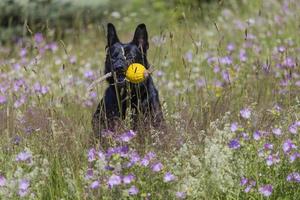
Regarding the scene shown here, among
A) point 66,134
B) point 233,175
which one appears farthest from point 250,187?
point 66,134

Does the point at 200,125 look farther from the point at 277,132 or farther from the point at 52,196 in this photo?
the point at 52,196

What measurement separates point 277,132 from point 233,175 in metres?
0.44

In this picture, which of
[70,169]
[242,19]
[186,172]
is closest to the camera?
[186,172]

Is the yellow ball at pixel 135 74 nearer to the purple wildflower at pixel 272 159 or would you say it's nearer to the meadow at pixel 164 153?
the meadow at pixel 164 153

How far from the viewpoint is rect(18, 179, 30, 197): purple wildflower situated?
11.8 ft

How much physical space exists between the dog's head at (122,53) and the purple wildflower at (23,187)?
1.78 meters

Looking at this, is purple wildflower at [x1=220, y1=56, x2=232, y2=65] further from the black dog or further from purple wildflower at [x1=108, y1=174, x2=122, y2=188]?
purple wildflower at [x1=108, y1=174, x2=122, y2=188]

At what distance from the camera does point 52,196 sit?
159 inches

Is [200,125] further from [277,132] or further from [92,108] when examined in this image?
[92,108]

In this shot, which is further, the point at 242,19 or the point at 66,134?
the point at 242,19

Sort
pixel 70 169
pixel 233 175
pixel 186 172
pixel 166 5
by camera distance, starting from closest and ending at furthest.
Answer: pixel 186 172, pixel 233 175, pixel 70 169, pixel 166 5

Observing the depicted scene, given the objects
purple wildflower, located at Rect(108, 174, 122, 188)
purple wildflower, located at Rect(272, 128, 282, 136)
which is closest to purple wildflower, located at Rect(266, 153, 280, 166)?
purple wildflower, located at Rect(272, 128, 282, 136)

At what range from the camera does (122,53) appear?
537 cm

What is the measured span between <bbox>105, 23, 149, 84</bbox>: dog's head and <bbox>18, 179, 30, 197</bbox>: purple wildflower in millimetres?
1781
